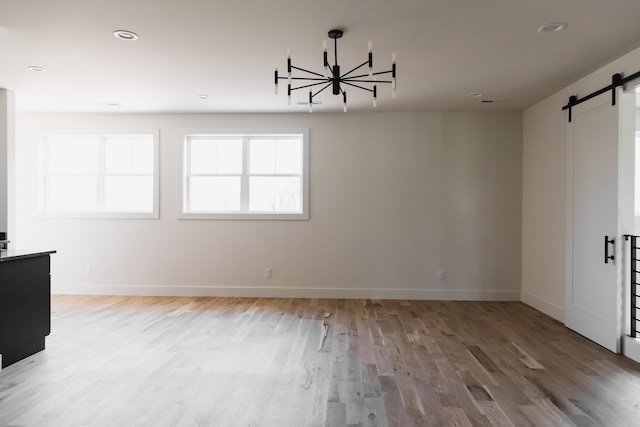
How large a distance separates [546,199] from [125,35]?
4837 millimetres

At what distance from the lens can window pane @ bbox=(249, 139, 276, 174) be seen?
6.05m

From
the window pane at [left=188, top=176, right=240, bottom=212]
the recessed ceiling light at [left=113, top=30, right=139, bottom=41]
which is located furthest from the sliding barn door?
the window pane at [left=188, top=176, right=240, bottom=212]

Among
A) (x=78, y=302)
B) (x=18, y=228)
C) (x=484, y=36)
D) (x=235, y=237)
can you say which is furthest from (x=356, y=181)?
(x=18, y=228)

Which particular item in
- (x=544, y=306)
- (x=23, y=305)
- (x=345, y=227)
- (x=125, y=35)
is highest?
(x=125, y=35)

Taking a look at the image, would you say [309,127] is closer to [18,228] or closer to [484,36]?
[484,36]

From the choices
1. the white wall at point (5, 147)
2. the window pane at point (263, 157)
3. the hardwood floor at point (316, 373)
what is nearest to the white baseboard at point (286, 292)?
the hardwood floor at point (316, 373)

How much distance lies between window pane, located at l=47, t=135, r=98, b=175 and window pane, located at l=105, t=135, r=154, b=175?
8.8 inches

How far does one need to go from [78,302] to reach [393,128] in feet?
16.1

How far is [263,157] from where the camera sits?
238 inches

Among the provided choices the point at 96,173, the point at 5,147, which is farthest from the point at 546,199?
the point at 5,147

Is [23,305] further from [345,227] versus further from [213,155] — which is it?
[345,227]

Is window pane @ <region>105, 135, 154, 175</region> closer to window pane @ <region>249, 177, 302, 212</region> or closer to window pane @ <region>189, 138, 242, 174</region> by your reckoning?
window pane @ <region>189, 138, 242, 174</region>

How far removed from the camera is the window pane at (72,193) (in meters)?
6.17

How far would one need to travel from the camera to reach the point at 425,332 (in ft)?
13.6
